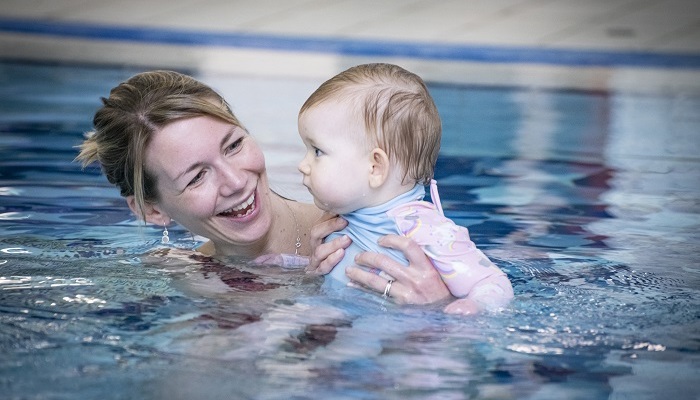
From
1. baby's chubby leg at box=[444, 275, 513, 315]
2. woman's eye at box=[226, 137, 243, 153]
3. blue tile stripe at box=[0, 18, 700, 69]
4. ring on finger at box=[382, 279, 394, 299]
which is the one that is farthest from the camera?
blue tile stripe at box=[0, 18, 700, 69]

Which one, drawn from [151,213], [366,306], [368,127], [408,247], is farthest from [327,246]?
[151,213]

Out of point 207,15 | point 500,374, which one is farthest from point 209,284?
point 207,15

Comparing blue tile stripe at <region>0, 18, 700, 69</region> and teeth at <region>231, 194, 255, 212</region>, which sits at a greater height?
teeth at <region>231, 194, 255, 212</region>

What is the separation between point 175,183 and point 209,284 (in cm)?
34

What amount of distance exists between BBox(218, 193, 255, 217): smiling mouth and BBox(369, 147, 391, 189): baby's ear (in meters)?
0.50

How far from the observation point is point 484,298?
312cm

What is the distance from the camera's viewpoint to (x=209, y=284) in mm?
3553

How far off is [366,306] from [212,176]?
60 centimetres

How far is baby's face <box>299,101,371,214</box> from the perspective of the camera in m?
3.13

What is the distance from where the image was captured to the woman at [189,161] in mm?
3404

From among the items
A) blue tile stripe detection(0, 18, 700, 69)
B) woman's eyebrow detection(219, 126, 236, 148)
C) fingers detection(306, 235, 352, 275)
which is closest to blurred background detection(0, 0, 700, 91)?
blue tile stripe detection(0, 18, 700, 69)

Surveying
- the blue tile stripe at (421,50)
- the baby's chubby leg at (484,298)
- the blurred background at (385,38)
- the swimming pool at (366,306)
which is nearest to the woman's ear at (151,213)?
the swimming pool at (366,306)

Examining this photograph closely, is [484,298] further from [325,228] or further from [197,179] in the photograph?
[197,179]

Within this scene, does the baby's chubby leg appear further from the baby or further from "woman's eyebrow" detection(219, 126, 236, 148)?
"woman's eyebrow" detection(219, 126, 236, 148)
